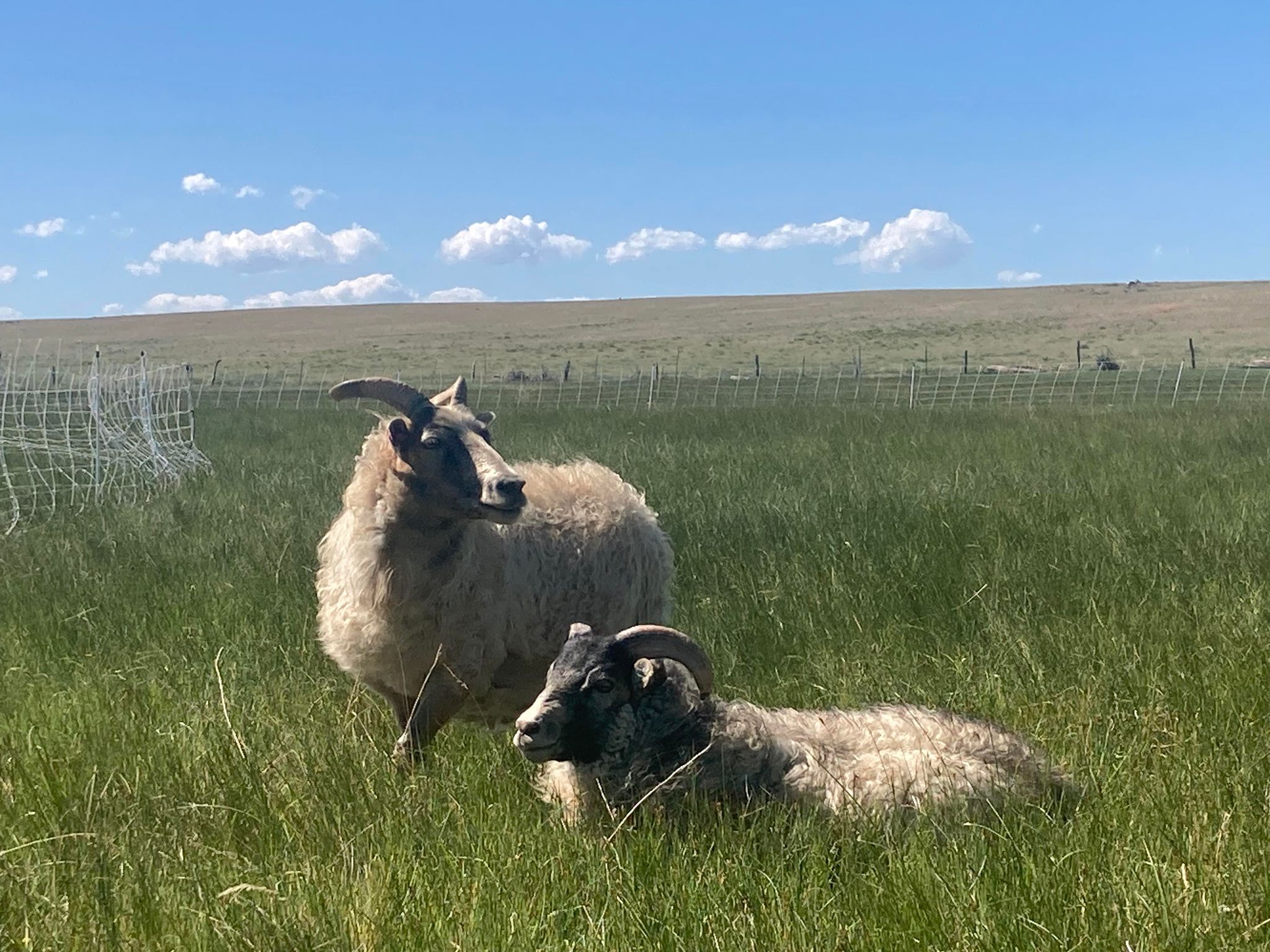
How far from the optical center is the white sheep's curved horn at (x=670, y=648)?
4402 mm

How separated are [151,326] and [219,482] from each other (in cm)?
11276

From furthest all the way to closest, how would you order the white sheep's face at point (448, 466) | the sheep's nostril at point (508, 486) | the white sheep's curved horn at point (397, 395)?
1. the white sheep's curved horn at point (397, 395)
2. the white sheep's face at point (448, 466)
3. the sheep's nostril at point (508, 486)

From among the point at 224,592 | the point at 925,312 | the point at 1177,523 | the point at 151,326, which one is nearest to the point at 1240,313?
the point at 925,312

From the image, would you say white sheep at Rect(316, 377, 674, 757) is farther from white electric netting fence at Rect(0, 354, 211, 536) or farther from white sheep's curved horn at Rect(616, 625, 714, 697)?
white electric netting fence at Rect(0, 354, 211, 536)

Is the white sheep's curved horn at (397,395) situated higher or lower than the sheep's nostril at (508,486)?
higher

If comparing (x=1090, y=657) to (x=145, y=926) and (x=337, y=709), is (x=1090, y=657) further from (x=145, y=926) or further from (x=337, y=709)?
(x=145, y=926)

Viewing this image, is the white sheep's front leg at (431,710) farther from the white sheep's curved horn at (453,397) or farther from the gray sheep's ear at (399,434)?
the white sheep's curved horn at (453,397)

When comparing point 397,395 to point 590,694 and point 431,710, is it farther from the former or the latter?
point 590,694

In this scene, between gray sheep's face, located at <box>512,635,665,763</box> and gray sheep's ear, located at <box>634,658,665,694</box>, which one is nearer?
gray sheep's face, located at <box>512,635,665,763</box>

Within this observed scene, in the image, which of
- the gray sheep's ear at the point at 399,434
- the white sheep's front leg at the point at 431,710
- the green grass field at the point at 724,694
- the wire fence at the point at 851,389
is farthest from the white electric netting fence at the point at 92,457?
the wire fence at the point at 851,389

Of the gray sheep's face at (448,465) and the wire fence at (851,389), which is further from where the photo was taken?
the wire fence at (851,389)

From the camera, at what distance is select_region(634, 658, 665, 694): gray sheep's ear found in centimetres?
456

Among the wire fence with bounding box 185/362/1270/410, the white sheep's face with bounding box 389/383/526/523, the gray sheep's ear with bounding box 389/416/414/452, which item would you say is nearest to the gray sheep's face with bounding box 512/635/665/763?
the white sheep's face with bounding box 389/383/526/523

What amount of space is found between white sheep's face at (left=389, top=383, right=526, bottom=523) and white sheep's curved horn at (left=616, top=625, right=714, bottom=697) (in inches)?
55.0
